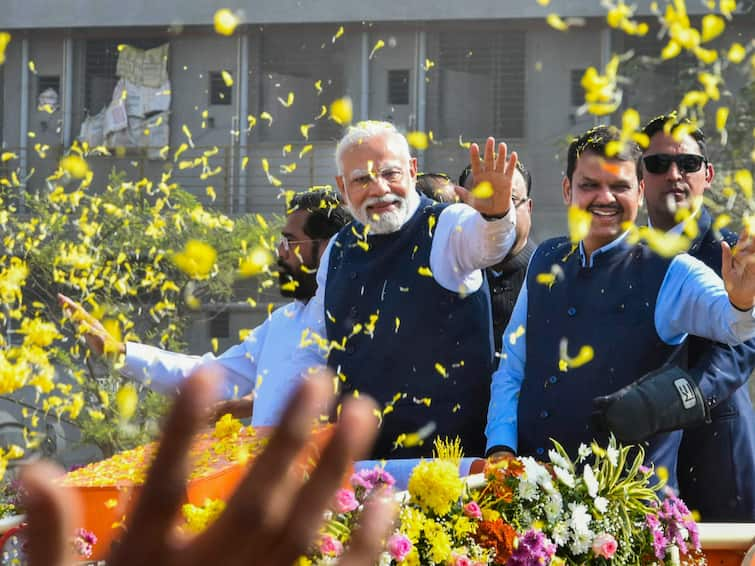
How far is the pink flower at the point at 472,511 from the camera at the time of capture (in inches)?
114

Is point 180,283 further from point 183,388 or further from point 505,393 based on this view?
point 183,388

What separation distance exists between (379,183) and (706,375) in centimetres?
104

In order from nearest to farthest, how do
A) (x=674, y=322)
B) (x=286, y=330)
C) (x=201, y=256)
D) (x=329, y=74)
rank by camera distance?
(x=674, y=322), (x=286, y=330), (x=201, y=256), (x=329, y=74)

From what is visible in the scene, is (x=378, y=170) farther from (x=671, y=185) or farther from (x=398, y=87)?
(x=398, y=87)

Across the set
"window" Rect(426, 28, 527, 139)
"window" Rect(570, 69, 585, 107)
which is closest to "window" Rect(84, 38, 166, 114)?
"window" Rect(426, 28, 527, 139)

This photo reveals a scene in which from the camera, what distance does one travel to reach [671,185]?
4.00 metres

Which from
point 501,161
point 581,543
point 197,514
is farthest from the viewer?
point 501,161

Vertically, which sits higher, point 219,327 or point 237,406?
point 237,406

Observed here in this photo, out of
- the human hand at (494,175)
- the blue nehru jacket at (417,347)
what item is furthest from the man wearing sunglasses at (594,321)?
the human hand at (494,175)

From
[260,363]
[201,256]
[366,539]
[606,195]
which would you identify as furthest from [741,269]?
[201,256]

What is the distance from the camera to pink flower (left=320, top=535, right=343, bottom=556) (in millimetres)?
2594

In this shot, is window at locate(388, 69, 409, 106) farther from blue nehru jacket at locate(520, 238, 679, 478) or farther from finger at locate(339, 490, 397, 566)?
finger at locate(339, 490, 397, 566)

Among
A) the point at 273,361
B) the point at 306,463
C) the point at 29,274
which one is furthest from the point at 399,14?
the point at 306,463

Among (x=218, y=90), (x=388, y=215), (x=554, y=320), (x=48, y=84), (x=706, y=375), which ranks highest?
(x=48, y=84)
